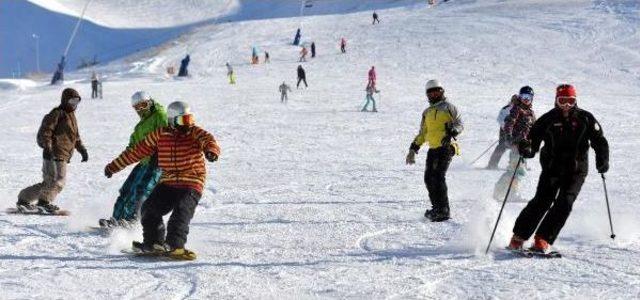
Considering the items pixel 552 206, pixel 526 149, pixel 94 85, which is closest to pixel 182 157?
pixel 526 149

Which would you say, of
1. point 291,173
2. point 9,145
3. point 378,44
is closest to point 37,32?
point 378,44

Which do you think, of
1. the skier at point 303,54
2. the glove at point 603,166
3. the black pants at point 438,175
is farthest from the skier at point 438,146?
the skier at point 303,54

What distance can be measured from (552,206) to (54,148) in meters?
4.99

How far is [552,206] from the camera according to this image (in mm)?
6414

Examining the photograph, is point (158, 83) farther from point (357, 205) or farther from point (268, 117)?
point (357, 205)

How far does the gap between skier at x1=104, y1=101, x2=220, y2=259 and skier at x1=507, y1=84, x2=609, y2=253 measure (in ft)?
8.23

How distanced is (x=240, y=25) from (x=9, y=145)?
42415 mm

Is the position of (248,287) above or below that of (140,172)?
below

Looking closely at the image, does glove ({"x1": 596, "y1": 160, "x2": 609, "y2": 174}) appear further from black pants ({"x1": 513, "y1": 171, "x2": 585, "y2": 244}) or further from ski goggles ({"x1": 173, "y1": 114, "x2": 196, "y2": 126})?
ski goggles ({"x1": 173, "y1": 114, "x2": 196, "y2": 126})

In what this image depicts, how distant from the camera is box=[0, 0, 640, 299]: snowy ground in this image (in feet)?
18.4

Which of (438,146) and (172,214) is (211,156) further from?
(438,146)

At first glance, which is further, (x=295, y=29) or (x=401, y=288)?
(x=295, y=29)

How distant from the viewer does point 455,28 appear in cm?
4716

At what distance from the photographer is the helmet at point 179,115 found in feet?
20.5
